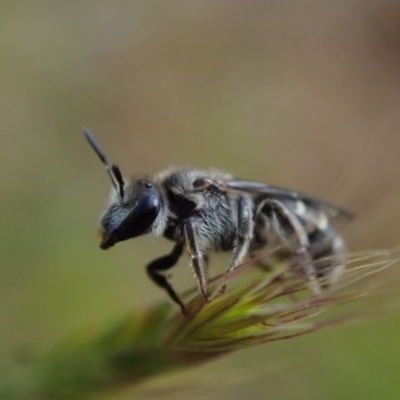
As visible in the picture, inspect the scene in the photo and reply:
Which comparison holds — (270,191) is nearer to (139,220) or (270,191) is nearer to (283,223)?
(283,223)

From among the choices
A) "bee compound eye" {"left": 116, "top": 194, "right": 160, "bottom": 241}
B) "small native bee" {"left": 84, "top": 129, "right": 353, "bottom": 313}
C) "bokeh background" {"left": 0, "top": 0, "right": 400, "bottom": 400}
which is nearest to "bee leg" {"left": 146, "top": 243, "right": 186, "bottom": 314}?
"small native bee" {"left": 84, "top": 129, "right": 353, "bottom": 313}

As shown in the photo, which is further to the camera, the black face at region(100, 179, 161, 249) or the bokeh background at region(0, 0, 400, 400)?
the bokeh background at region(0, 0, 400, 400)

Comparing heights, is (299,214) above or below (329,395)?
above

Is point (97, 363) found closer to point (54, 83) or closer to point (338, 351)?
point (338, 351)

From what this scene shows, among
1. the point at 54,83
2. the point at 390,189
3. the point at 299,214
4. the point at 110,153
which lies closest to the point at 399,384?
the point at 299,214

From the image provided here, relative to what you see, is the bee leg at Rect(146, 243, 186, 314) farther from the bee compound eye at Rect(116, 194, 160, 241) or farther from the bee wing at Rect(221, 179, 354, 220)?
the bee wing at Rect(221, 179, 354, 220)

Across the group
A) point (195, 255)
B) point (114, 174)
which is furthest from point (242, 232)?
point (114, 174)

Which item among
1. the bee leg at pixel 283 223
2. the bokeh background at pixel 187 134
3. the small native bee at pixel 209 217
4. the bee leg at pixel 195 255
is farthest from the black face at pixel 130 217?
the bee leg at pixel 283 223
